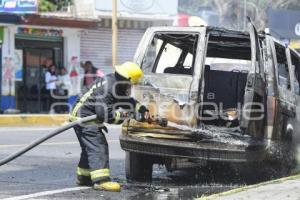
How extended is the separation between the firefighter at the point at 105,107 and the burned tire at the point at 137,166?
81 cm

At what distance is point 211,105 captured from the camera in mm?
8742

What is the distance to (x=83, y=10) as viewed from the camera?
2517 centimetres

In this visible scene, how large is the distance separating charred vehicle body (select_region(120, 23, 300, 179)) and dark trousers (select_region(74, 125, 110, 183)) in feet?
1.64

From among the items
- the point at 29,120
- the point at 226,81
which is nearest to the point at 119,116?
the point at 226,81

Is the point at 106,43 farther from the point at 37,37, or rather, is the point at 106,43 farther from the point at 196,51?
the point at 196,51

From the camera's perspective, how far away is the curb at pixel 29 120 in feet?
57.3

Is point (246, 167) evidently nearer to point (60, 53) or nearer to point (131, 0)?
point (60, 53)

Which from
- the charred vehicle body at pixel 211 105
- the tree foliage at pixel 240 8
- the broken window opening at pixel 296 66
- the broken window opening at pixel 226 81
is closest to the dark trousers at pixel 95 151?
the charred vehicle body at pixel 211 105

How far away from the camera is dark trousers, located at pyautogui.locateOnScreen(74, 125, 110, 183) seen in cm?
734

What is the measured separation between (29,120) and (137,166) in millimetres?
10163

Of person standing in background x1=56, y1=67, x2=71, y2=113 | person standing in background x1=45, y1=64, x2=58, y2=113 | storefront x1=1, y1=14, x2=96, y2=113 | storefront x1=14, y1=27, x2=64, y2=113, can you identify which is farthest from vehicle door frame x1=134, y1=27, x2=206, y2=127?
storefront x1=14, y1=27, x2=64, y2=113

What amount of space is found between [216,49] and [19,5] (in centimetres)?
1234

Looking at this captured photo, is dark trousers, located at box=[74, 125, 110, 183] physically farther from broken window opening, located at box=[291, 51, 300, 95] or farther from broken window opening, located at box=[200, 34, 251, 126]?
broken window opening, located at box=[291, 51, 300, 95]

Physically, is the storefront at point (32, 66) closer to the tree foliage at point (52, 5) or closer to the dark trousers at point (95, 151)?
the tree foliage at point (52, 5)
